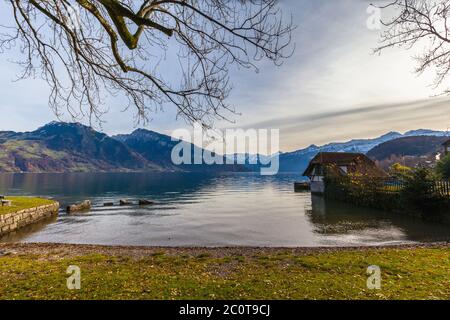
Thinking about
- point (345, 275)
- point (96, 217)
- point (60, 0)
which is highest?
point (60, 0)

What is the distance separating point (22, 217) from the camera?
2584 cm

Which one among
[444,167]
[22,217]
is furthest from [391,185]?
[22,217]

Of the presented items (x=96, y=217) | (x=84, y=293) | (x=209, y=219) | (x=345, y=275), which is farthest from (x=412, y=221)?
(x=96, y=217)

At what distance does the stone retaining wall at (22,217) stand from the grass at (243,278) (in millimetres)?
14696

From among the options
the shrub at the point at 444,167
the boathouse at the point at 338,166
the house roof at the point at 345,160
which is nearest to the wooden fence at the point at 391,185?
the shrub at the point at 444,167

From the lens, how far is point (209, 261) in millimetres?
11195

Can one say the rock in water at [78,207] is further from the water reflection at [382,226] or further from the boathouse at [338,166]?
the boathouse at [338,166]

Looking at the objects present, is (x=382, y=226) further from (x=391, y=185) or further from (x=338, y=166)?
(x=338, y=166)

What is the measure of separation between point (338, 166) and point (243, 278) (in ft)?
168

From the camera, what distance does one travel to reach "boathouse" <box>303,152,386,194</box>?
53.0m

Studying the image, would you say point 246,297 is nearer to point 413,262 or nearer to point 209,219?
point 413,262

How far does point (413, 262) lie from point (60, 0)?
1257 cm
